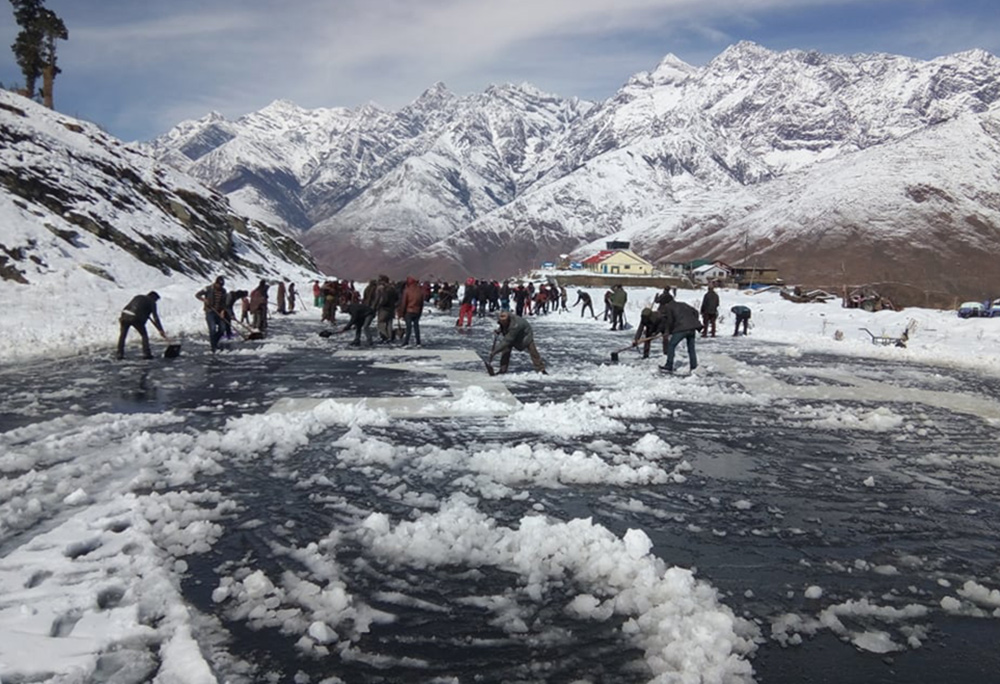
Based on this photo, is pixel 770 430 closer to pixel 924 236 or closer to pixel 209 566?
pixel 209 566

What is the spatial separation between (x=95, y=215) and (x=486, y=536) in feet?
132

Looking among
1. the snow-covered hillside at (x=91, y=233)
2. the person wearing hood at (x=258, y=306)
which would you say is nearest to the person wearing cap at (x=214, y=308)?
the snow-covered hillside at (x=91, y=233)

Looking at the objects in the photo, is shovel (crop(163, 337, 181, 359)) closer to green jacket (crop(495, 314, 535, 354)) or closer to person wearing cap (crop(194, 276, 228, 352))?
person wearing cap (crop(194, 276, 228, 352))

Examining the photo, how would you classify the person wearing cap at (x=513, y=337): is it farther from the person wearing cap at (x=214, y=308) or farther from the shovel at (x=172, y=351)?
the person wearing cap at (x=214, y=308)

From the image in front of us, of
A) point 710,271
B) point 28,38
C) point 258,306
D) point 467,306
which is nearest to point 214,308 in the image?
point 258,306

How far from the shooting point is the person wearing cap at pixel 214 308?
15703mm

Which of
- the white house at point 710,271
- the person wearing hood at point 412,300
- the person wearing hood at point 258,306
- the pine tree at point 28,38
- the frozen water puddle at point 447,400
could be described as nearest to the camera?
the frozen water puddle at point 447,400

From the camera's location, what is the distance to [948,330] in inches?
889

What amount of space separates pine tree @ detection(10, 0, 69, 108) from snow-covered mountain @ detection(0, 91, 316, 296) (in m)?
10.5

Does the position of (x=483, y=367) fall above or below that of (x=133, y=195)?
below

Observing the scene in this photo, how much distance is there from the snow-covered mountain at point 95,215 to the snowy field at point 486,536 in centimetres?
2130

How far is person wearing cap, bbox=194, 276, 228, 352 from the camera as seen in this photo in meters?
15.7

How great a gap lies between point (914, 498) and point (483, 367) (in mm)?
9182

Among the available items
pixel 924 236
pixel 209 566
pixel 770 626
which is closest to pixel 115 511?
pixel 209 566
